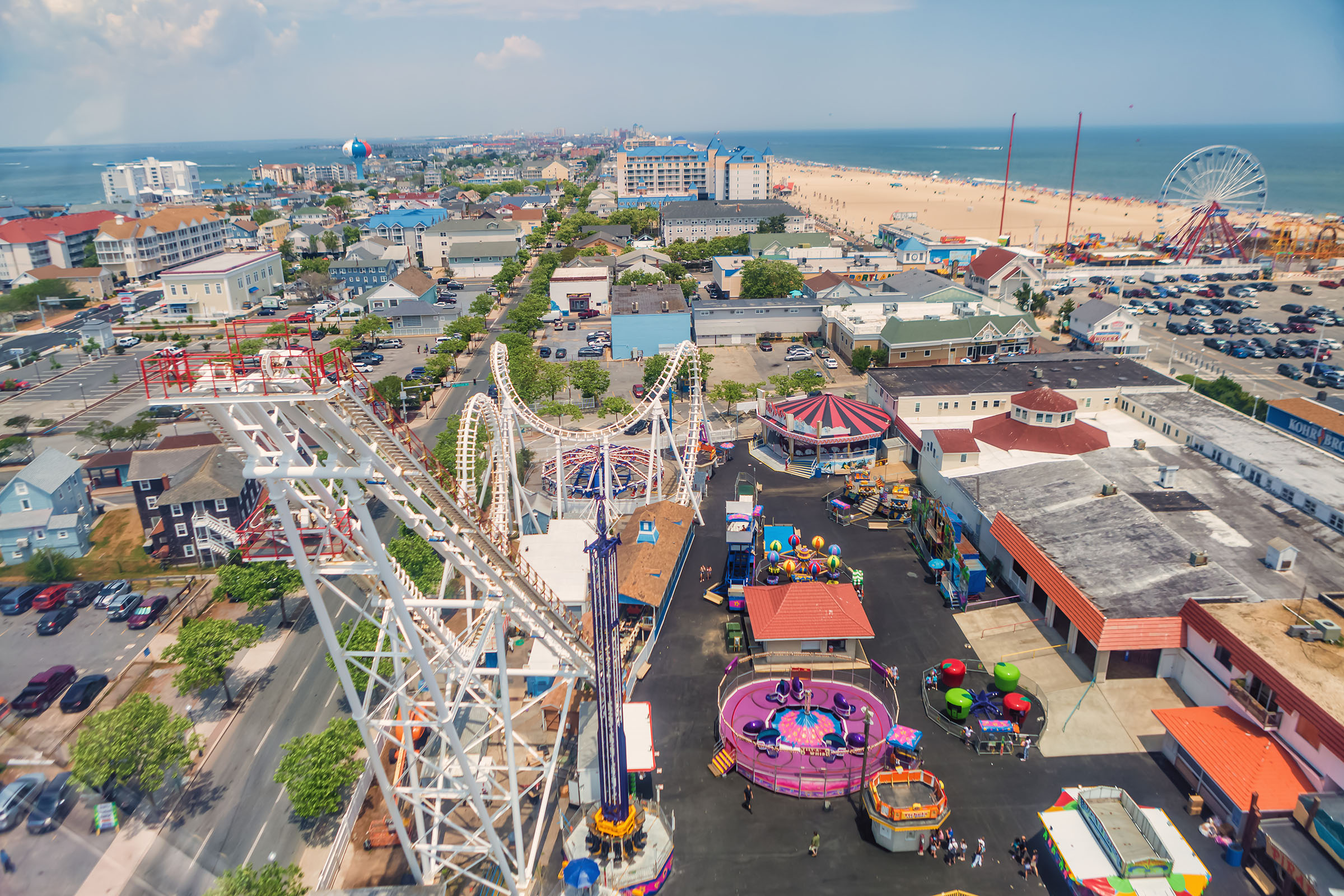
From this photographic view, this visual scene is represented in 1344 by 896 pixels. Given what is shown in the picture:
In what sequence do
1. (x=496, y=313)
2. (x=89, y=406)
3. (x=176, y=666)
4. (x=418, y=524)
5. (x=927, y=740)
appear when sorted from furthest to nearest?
(x=496, y=313) → (x=89, y=406) → (x=176, y=666) → (x=927, y=740) → (x=418, y=524)

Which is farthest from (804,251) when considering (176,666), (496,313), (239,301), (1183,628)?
(176,666)

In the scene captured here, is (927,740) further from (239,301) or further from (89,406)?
(239,301)

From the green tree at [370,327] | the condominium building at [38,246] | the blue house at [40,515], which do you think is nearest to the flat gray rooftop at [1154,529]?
the blue house at [40,515]

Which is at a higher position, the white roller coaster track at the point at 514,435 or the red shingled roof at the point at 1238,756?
the white roller coaster track at the point at 514,435

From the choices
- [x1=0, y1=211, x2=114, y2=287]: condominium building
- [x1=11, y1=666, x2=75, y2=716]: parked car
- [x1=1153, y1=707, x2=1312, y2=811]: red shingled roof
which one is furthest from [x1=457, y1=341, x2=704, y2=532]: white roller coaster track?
[x1=0, y1=211, x2=114, y2=287]: condominium building

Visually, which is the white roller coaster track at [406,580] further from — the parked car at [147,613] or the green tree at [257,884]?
the parked car at [147,613]

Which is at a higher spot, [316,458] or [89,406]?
[316,458]
